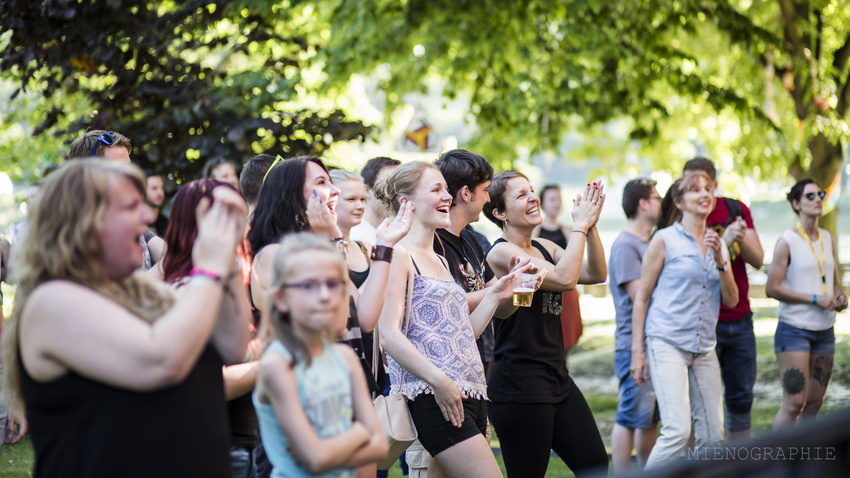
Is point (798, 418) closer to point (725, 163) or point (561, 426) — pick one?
point (561, 426)

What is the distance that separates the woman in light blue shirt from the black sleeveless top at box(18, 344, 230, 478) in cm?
356

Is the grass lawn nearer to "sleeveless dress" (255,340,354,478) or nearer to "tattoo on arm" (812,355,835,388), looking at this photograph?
"tattoo on arm" (812,355,835,388)

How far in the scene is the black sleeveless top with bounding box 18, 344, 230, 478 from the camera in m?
2.19

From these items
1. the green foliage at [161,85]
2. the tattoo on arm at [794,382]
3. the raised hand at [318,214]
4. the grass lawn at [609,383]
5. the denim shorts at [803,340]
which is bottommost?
the grass lawn at [609,383]

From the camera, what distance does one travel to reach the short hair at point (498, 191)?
486cm

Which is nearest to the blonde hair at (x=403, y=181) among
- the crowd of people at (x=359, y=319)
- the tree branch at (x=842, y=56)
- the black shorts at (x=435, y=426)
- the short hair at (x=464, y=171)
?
the crowd of people at (x=359, y=319)

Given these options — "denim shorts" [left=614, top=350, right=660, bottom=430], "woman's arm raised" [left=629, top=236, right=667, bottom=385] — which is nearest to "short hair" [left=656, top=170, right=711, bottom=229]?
"woman's arm raised" [left=629, top=236, right=667, bottom=385]

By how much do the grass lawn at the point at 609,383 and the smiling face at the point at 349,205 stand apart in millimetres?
2811

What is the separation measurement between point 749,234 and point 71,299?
544 centimetres

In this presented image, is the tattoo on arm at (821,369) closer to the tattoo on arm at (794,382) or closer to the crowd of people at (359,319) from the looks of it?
the crowd of people at (359,319)

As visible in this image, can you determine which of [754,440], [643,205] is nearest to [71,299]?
[754,440]

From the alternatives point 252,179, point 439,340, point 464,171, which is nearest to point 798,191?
point 464,171

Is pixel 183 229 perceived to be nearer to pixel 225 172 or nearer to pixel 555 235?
pixel 225 172

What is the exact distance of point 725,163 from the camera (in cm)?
1883
